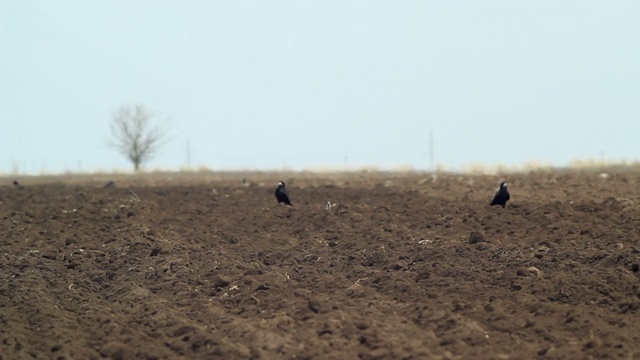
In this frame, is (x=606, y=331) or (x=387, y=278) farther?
(x=387, y=278)

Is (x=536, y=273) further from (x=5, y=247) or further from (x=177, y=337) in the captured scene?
(x=5, y=247)

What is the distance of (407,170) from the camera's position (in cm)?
3803

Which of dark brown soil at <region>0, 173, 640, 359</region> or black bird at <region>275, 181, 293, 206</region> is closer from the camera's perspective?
dark brown soil at <region>0, 173, 640, 359</region>

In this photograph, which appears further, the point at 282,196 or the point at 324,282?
the point at 282,196

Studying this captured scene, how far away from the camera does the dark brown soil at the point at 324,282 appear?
933 centimetres

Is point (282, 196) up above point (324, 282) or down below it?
above

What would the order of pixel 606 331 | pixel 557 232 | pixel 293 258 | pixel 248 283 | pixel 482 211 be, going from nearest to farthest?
pixel 606 331
pixel 248 283
pixel 293 258
pixel 557 232
pixel 482 211

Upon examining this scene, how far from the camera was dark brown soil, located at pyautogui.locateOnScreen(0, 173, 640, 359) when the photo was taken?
9328mm

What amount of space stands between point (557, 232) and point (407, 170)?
2241 cm

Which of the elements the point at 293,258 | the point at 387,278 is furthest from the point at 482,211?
the point at 387,278

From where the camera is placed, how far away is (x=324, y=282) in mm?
11773

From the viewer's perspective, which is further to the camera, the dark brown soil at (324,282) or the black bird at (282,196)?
the black bird at (282,196)

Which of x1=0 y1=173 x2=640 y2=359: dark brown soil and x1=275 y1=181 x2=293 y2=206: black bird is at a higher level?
x1=275 y1=181 x2=293 y2=206: black bird

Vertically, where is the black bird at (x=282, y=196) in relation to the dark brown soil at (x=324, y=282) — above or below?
above
